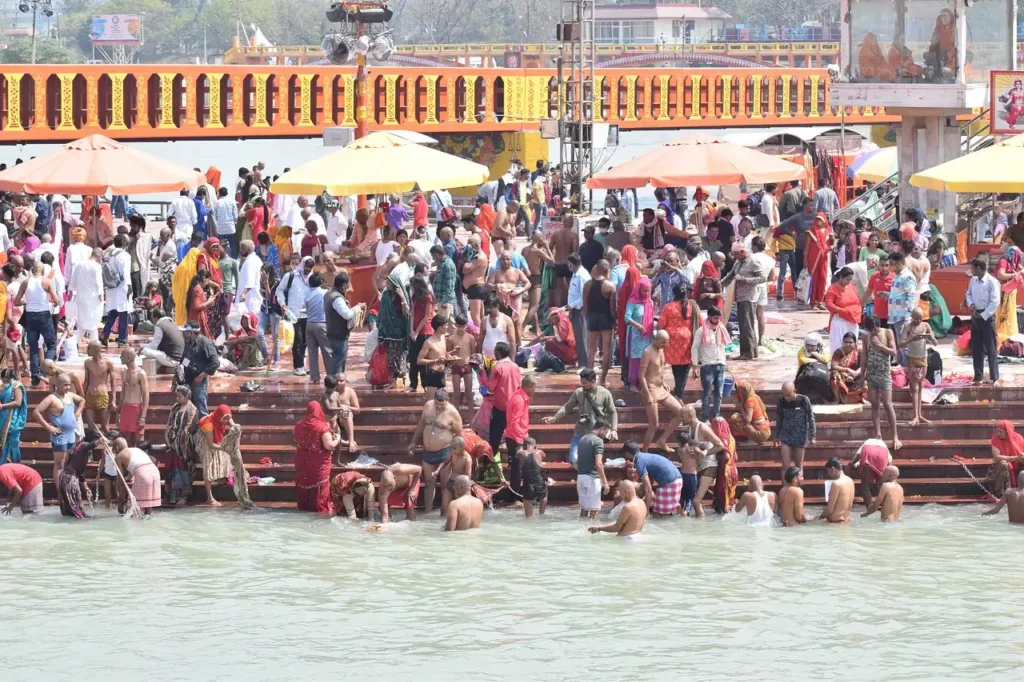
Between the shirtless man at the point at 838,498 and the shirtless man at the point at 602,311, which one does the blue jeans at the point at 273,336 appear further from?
the shirtless man at the point at 838,498

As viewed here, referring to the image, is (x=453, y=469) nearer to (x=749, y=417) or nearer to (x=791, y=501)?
(x=749, y=417)

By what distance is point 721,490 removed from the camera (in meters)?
15.9

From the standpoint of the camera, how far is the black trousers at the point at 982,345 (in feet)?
56.4

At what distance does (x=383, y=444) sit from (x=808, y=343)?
13.2 ft

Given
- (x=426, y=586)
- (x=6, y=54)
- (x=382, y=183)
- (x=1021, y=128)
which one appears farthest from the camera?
(x=6, y=54)

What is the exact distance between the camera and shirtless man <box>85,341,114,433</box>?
649 inches

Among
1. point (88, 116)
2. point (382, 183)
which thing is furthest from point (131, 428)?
point (88, 116)

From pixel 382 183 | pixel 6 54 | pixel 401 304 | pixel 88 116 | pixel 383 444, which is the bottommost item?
pixel 383 444

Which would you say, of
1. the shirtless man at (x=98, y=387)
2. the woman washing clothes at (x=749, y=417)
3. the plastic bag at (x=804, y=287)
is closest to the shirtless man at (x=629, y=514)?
the woman washing clothes at (x=749, y=417)

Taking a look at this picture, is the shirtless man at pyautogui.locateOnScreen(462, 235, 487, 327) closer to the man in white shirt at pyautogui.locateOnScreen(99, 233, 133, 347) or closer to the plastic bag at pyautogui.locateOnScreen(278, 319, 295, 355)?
the plastic bag at pyautogui.locateOnScreen(278, 319, 295, 355)

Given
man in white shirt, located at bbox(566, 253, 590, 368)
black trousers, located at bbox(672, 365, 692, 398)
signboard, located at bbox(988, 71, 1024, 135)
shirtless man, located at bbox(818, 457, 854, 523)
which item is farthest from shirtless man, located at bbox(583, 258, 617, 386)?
signboard, located at bbox(988, 71, 1024, 135)

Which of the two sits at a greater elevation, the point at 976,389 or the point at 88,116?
the point at 88,116

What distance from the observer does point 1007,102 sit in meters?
24.9

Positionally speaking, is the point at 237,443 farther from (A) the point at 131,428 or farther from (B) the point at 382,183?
(B) the point at 382,183
